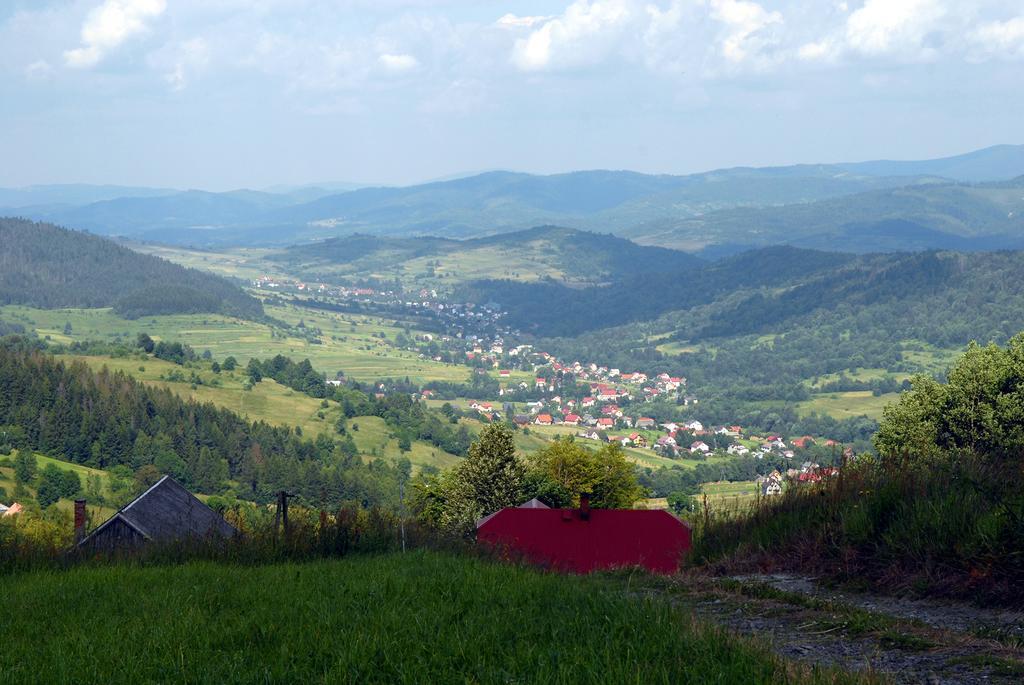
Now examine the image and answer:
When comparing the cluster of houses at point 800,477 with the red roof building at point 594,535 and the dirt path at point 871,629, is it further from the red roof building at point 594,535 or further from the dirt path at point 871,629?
the dirt path at point 871,629

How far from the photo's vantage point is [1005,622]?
6402mm

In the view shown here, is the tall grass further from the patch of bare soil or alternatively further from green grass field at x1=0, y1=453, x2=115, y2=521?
green grass field at x1=0, y1=453, x2=115, y2=521

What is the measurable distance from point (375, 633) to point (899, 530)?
4.56 m

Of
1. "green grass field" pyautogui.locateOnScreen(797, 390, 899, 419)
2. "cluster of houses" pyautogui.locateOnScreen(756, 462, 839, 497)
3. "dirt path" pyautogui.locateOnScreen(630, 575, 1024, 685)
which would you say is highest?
"dirt path" pyautogui.locateOnScreen(630, 575, 1024, 685)

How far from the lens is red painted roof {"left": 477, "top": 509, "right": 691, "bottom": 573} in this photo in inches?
533

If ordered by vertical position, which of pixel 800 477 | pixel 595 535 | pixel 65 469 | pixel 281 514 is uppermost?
pixel 800 477

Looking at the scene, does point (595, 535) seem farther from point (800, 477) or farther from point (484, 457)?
point (484, 457)

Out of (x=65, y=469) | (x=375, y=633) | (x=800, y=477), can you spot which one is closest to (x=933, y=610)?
(x=375, y=633)

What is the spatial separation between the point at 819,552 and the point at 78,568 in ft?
25.1

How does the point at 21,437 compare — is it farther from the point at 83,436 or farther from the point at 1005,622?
the point at 1005,622

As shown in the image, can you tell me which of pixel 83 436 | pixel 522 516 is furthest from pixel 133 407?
pixel 522 516

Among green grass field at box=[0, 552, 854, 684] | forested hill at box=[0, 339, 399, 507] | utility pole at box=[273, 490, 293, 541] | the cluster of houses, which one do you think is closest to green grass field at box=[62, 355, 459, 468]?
forested hill at box=[0, 339, 399, 507]

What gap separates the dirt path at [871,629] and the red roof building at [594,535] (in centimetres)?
463

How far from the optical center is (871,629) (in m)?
6.28
